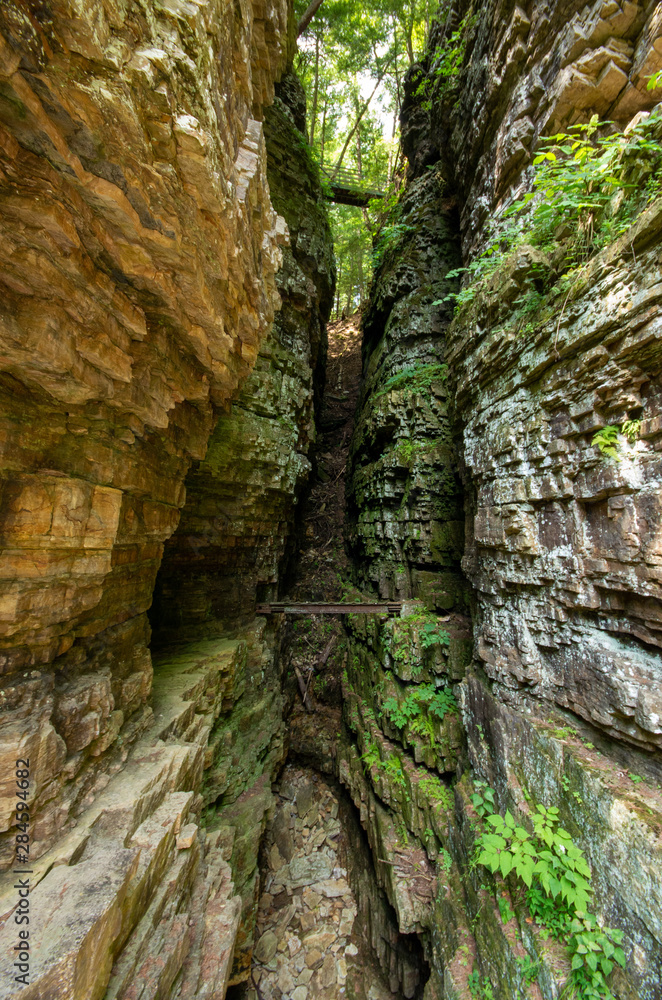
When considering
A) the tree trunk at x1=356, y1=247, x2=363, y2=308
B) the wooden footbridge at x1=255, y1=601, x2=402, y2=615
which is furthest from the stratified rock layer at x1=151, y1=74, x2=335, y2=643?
the tree trunk at x1=356, y1=247, x2=363, y2=308

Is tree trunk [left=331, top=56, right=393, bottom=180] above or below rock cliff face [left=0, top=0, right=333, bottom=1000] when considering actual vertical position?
Result: above

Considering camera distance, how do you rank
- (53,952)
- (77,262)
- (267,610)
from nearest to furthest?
1. (53,952)
2. (77,262)
3. (267,610)

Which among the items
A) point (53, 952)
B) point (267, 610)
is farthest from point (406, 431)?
point (53, 952)

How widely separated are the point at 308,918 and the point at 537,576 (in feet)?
22.8

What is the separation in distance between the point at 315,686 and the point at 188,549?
18.4ft

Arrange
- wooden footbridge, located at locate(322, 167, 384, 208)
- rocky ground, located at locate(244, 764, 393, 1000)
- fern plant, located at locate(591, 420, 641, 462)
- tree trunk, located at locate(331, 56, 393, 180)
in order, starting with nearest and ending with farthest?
fern plant, located at locate(591, 420, 641, 462)
rocky ground, located at locate(244, 764, 393, 1000)
wooden footbridge, located at locate(322, 167, 384, 208)
tree trunk, located at locate(331, 56, 393, 180)

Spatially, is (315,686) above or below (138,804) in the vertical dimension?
below

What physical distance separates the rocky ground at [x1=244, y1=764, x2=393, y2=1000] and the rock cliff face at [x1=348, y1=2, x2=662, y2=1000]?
4.08ft

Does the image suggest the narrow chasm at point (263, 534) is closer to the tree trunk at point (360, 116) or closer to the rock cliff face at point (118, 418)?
the rock cliff face at point (118, 418)

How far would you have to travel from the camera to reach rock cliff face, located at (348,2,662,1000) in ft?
10.1

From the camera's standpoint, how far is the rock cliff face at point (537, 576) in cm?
307

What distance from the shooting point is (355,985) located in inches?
211

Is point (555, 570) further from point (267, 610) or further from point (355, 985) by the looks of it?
point (355, 985)

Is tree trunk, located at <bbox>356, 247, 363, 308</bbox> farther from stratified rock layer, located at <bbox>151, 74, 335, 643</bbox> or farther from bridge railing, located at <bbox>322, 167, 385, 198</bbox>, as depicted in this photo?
stratified rock layer, located at <bbox>151, 74, 335, 643</bbox>
